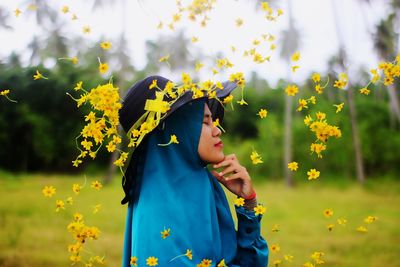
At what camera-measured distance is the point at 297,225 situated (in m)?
7.73

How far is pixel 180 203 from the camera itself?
1.32m

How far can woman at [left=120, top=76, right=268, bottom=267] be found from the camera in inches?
50.9

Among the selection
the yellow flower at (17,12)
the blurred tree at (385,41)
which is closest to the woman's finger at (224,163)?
the yellow flower at (17,12)

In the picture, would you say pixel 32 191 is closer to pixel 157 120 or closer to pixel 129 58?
pixel 129 58

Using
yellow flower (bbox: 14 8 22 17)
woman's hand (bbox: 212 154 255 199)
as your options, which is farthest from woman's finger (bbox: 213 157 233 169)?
yellow flower (bbox: 14 8 22 17)

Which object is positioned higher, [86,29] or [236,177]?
[86,29]

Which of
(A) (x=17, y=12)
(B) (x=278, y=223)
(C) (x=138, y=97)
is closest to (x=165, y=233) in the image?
(C) (x=138, y=97)

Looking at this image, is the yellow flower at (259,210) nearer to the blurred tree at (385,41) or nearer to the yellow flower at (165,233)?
the yellow flower at (165,233)

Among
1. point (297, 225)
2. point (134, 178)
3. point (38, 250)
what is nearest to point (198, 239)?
point (134, 178)

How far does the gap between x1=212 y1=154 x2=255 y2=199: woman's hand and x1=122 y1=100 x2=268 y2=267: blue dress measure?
0.15ft

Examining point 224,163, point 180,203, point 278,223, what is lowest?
point 278,223

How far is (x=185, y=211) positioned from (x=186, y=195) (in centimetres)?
5

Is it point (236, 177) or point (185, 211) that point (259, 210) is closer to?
point (236, 177)

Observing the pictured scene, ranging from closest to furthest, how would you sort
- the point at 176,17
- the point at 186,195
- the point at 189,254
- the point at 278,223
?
the point at 189,254, the point at 186,195, the point at 176,17, the point at 278,223
